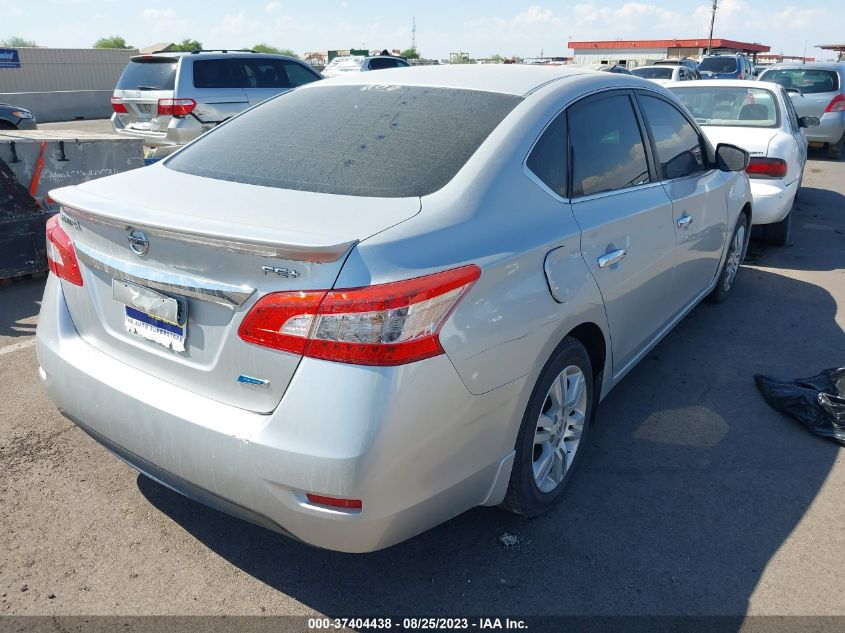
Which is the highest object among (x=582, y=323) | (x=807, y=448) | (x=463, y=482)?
(x=582, y=323)

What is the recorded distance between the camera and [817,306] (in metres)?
5.66

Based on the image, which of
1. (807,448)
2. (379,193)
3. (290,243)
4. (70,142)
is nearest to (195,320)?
(290,243)

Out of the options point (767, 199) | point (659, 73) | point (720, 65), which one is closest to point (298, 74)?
point (767, 199)

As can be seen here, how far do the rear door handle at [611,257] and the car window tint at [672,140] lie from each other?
0.88 m

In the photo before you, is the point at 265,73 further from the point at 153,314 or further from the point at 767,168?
the point at 153,314

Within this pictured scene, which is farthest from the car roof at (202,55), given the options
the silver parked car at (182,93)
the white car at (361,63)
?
the white car at (361,63)

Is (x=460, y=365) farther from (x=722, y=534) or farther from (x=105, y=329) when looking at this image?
(x=722, y=534)

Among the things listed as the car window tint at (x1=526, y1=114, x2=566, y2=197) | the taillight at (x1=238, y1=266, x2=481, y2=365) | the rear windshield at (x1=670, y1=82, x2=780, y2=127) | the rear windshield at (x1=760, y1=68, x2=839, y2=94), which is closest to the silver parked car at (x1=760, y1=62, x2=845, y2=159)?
the rear windshield at (x1=760, y1=68, x2=839, y2=94)

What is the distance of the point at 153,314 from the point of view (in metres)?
2.29

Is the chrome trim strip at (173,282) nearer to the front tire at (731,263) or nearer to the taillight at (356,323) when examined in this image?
the taillight at (356,323)

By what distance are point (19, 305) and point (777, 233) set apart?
720 cm

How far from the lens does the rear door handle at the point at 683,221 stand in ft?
12.6

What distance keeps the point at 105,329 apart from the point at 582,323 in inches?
71.0

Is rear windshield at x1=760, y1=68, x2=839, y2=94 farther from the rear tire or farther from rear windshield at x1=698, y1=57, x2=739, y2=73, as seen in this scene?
rear windshield at x1=698, y1=57, x2=739, y2=73
